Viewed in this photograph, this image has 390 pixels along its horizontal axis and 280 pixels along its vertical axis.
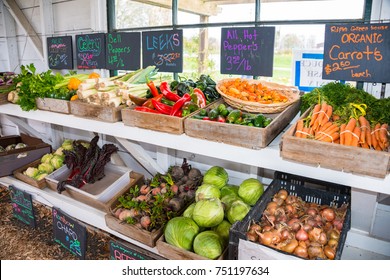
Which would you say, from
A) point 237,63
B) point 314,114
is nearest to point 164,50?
point 237,63

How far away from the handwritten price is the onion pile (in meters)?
1.17

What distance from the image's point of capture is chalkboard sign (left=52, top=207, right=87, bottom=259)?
241 cm

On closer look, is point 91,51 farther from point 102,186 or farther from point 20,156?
point 102,186

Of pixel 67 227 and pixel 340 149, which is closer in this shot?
pixel 340 149

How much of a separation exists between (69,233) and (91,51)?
210 centimetres

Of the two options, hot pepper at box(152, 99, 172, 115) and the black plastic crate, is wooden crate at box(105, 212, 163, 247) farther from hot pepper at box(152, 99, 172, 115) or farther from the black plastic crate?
hot pepper at box(152, 99, 172, 115)

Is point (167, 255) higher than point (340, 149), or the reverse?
point (340, 149)

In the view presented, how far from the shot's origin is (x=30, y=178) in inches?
120

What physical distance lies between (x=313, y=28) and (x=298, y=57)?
24cm

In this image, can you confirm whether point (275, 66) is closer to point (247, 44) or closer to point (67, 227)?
point (247, 44)

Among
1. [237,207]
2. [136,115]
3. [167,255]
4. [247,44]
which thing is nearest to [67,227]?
[167,255]

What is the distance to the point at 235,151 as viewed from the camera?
1742 mm

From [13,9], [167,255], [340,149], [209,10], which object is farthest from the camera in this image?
[13,9]

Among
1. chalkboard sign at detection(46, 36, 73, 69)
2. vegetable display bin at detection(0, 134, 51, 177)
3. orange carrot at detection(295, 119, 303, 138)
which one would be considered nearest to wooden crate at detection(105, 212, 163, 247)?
orange carrot at detection(295, 119, 303, 138)
